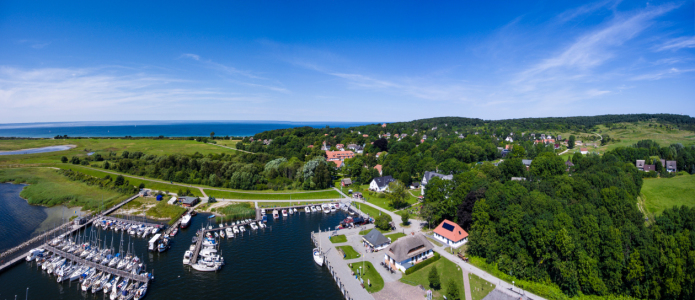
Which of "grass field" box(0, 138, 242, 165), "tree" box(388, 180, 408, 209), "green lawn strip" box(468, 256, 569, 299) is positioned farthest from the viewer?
"grass field" box(0, 138, 242, 165)

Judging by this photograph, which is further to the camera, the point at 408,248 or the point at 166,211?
the point at 166,211

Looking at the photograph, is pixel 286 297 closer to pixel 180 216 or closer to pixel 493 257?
pixel 493 257

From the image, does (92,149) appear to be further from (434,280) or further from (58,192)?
(434,280)

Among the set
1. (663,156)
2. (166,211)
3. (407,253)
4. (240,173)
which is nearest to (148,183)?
(166,211)

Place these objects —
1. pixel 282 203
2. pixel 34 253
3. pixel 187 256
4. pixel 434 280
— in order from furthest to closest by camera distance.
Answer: pixel 282 203, pixel 187 256, pixel 34 253, pixel 434 280

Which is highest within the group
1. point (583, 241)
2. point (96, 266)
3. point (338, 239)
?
point (583, 241)

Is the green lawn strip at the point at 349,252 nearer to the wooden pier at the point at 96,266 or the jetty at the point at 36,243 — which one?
the wooden pier at the point at 96,266

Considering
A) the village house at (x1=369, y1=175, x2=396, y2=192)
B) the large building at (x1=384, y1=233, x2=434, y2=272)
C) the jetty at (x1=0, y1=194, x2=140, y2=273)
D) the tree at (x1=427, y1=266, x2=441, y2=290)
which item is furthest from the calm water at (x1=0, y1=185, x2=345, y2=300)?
the village house at (x1=369, y1=175, x2=396, y2=192)

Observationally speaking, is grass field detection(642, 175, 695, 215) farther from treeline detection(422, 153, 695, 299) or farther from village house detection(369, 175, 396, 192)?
village house detection(369, 175, 396, 192)
